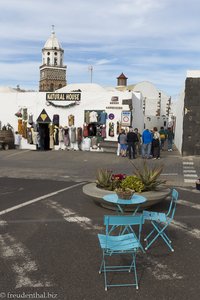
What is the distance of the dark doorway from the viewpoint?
24047mm

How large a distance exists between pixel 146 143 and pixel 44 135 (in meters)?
7.97

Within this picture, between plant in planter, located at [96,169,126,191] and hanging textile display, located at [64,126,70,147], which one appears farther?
hanging textile display, located at [64,126,70,147]

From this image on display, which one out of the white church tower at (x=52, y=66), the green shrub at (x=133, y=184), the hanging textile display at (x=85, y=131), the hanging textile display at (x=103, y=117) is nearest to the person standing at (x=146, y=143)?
the hanging textile display at (x=103, y=117)

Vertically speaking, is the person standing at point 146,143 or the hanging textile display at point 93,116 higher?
the hanging textile display at point 93,116

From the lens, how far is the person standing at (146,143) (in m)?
19.5

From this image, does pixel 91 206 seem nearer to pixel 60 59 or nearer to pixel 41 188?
pixel 41 188

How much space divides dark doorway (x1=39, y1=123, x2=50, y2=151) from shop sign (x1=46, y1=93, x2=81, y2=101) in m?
1.87

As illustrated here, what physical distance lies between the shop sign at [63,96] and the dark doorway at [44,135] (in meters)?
1.87

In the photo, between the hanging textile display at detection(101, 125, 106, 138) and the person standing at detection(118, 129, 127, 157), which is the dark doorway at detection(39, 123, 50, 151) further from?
the person standing at detection(118, 129, 127, 157)

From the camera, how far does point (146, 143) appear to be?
1958cm

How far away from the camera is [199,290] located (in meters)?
4.79

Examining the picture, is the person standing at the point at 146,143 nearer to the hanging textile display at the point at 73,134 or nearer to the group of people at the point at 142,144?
the group of people at the point at 142,144

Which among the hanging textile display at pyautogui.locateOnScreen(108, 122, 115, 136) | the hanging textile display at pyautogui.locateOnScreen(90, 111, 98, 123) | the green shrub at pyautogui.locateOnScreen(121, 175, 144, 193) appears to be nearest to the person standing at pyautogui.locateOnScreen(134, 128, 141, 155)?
the hanging textile display at pyautogui.locateOnScreen(108, 122, 115, 136)

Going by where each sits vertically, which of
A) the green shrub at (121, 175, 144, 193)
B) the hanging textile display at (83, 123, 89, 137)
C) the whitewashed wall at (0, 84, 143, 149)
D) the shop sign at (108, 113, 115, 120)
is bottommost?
the green shrub at (121, 175, 144, 193)
